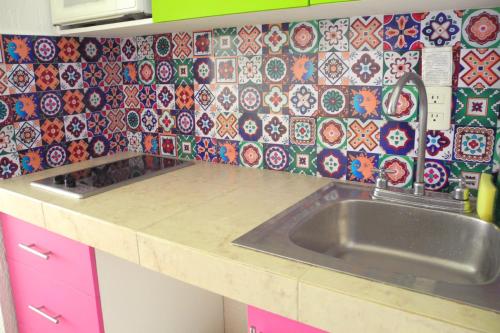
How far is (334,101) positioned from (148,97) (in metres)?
0.90

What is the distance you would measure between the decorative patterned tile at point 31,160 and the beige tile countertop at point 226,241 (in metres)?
0.06

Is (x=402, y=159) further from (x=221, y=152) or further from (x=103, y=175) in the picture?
(x=103, y=175)

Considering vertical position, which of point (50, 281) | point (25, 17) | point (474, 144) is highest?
point (25, 17)

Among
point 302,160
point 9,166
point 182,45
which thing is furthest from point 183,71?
point 9,166

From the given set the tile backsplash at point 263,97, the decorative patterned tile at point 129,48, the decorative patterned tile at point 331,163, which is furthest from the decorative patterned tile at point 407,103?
the decorative patterned tile at point 129,48

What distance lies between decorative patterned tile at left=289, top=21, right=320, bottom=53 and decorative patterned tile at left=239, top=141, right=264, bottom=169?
39 cm

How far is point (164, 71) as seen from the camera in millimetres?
1831

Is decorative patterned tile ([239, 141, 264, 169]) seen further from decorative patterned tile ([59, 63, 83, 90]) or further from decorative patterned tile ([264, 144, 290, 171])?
decorative patterned tile ([59, 63, 83, 90])

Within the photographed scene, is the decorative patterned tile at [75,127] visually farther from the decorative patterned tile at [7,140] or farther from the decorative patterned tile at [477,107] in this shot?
the decorative patterned tile at [477,107]

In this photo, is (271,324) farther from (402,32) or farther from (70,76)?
(70,76)

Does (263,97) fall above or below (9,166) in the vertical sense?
above

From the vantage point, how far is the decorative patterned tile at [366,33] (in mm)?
1304

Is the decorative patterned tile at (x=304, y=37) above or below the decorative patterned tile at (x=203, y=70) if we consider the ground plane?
above

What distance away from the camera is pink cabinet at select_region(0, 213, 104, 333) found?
1.26 meters
